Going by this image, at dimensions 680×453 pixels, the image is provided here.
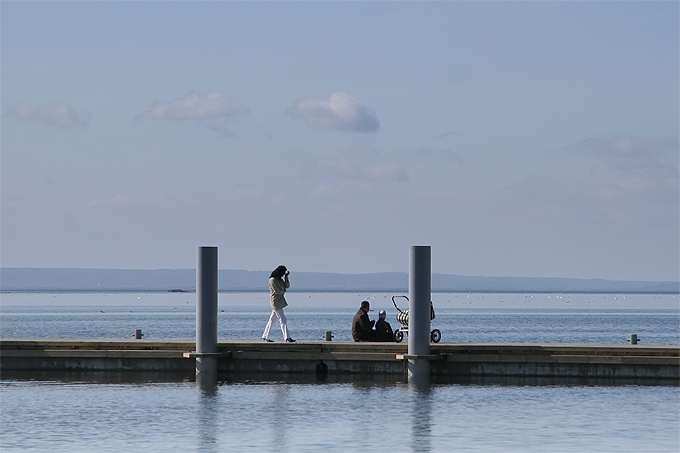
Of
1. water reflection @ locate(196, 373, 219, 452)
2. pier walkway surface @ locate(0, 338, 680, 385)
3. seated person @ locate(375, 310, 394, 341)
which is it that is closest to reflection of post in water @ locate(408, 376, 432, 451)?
pier walkway surface @ locate(0, 338, 680, 385)

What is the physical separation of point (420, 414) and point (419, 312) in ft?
16.4

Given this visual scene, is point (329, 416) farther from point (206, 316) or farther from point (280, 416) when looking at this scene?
point (206, 316)

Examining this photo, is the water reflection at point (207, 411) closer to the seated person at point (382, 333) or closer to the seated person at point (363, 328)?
the seated person at point (363, 328)

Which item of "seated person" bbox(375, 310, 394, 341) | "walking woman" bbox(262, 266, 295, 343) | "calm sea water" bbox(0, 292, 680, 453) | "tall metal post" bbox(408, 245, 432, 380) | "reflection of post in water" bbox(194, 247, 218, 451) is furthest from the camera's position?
"seated person" bbox(375, 310, 394, 341)

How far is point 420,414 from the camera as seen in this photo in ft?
71.4

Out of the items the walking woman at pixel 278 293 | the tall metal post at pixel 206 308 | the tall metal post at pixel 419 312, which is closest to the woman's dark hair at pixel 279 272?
the walking woman at pixel 278 293

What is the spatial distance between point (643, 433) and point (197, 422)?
7585 mm

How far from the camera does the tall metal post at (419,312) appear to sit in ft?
86.9

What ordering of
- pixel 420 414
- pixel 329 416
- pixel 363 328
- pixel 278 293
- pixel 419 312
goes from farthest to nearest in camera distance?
pixel 363 328 → pixel 278 293 → pixel 419 312 → pixel 420 414 → pixel 329 416

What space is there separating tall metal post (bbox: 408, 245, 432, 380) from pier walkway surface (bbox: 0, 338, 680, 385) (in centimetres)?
33

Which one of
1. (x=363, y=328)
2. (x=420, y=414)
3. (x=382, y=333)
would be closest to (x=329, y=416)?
(x=420, y=414)

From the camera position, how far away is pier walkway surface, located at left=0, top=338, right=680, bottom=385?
1057 inches

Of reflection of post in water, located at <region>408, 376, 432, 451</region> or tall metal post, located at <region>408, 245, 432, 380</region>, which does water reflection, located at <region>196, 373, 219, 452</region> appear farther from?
tall metal post, located at <region>408, 245, 432, 380</region>

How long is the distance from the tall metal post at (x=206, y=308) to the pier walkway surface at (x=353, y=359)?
285 mm
